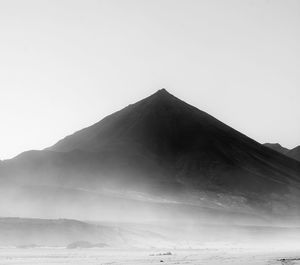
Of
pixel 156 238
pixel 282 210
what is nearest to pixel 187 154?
pixel 282 210

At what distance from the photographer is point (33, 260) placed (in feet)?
84.5

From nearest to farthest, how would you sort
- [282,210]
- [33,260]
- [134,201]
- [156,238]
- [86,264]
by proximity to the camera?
[86,264], [33,260], [156,238], [134,201], [282,210]

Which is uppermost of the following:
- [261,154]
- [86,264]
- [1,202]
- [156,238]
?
[261,154]

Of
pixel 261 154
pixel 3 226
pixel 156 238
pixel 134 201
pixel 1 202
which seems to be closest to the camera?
pixel 3 226

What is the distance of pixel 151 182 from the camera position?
159125 mm

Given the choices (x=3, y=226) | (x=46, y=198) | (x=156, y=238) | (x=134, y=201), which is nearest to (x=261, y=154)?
(x=134, y=201)

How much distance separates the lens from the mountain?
11194cm

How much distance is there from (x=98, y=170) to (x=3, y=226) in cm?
11740

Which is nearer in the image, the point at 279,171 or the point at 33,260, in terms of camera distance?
the point at 33,260

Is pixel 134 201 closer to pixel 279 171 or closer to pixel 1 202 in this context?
pixel 1 202

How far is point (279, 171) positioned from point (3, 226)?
149754mm

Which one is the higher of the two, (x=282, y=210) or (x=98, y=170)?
(x=98, y=170)

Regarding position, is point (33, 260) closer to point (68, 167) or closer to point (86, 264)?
point (86, 264)

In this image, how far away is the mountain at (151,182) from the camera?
4407 inches
